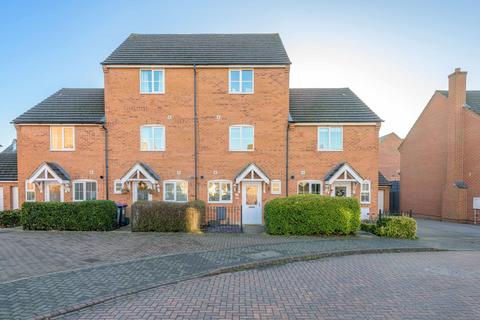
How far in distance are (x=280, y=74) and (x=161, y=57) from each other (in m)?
7.14

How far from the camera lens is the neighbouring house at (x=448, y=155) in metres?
17.9

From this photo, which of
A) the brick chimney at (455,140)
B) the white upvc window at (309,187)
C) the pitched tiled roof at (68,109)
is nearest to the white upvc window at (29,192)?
the pitched tiled roof at (68,109)

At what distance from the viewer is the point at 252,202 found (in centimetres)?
1449

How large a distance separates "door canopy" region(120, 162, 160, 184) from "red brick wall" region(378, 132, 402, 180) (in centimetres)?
2817

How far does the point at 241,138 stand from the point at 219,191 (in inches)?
132

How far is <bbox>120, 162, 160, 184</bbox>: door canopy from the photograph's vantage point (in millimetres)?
14034

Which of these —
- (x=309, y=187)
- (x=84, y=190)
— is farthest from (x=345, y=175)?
(x=84, y=190)

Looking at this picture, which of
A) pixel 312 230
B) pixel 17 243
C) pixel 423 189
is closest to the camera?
pixel 17 243

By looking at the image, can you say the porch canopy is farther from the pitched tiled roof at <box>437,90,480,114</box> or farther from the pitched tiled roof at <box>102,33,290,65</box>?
the pitched tiled roof at <box>437,90,480,114</box>

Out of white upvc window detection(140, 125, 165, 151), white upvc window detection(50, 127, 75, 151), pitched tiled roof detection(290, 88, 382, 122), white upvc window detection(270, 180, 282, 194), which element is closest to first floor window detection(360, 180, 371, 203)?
pitched tiled roof detection(290, 88, 382, 122)

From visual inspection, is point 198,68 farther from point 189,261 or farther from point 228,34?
point 189,261

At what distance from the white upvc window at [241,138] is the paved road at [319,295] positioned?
8214 mm

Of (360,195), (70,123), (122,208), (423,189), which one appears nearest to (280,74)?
(360,195)

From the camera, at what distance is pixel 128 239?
10.1 m
